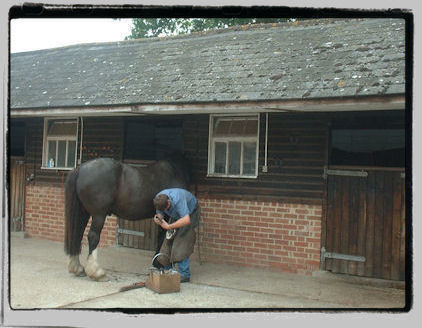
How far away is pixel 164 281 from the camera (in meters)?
7.78

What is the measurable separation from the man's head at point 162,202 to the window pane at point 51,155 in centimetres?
520

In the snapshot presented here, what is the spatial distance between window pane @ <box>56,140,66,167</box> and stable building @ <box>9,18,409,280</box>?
0.21 feet

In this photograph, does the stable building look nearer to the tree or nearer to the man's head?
the man's head

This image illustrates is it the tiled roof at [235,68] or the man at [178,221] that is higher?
the tiled roof at [235,68]

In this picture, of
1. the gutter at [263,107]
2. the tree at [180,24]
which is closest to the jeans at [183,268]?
the gutter at [263,107]

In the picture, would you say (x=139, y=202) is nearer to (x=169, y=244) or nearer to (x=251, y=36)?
(x=169, y=244)

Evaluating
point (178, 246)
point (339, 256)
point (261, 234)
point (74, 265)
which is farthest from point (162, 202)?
point (339, 256)

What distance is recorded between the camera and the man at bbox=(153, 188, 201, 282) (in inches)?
311

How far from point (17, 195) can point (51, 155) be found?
1.51 meters

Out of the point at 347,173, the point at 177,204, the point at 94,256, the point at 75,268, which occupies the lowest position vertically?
the point at 75,268

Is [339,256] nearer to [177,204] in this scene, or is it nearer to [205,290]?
Result: [205,290]

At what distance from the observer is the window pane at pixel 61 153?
39.7ft

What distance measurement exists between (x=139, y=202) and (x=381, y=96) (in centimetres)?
407

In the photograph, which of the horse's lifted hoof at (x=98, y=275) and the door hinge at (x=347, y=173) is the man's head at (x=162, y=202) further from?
the door hinge at (x=347, y=173)
